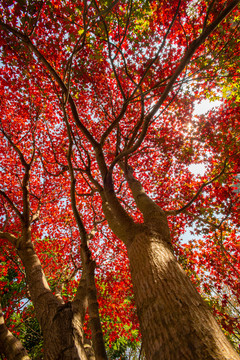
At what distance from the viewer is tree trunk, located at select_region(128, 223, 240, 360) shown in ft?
4.11

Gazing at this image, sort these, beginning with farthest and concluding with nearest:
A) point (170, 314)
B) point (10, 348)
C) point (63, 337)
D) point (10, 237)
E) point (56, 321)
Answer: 1. point (10, 237)
2. point (10, 348)
3. point (56, 321)
4. point (63, 337)
5. point (170, 314)

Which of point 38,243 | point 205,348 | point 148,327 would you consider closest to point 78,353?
point 148,327

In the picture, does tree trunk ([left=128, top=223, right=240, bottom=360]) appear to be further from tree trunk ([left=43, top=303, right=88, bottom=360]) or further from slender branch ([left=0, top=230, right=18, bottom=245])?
slender branch ([left=0, top=230, right=18, bottom=245])

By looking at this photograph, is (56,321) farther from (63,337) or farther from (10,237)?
(10,237)

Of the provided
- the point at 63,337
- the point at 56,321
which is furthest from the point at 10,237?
the point at 63,337

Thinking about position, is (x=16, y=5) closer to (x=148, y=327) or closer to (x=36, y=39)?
(x=36, y=39)

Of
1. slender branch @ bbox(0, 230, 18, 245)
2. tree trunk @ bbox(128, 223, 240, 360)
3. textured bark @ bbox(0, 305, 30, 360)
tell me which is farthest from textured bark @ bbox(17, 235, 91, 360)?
tree trunk @ bbox(128, 223, 240, 360)

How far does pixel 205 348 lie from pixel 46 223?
12075mm

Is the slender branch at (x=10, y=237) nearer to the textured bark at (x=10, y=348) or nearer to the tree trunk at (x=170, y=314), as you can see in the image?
the textured bark at (x=10, y=348)

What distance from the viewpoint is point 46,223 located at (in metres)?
11.7

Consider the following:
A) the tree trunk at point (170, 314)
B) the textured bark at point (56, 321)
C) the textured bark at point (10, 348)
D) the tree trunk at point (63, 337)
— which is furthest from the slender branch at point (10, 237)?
the tree trunk at point (170, 314)

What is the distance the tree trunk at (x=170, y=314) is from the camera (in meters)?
1.25

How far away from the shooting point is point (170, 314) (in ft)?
4.97

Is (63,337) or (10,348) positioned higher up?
(10,348)
